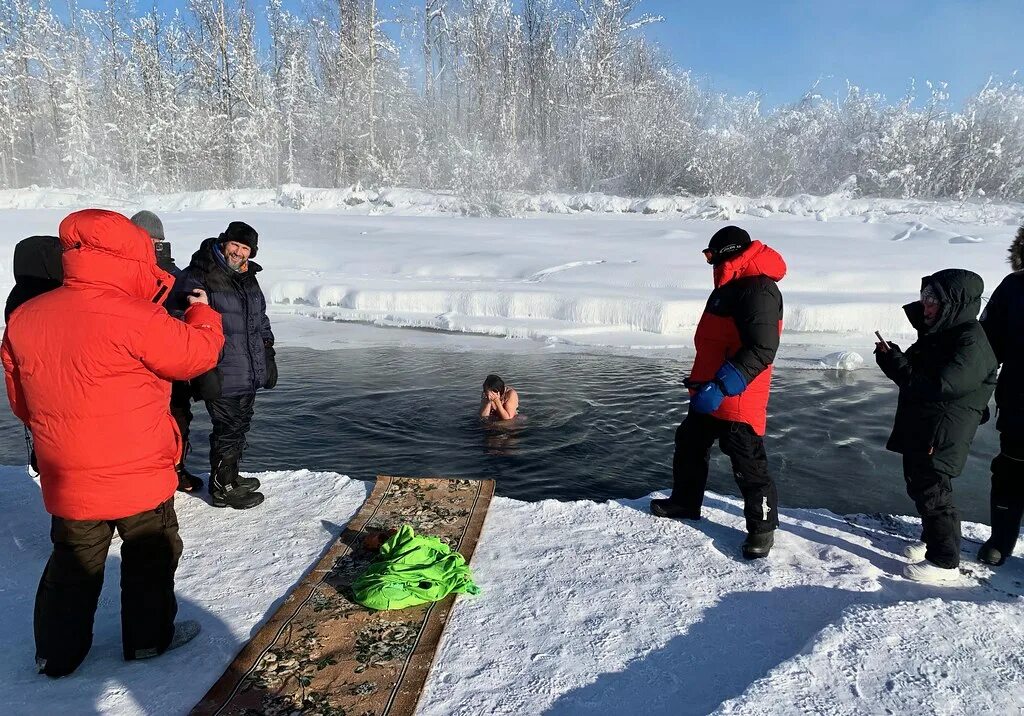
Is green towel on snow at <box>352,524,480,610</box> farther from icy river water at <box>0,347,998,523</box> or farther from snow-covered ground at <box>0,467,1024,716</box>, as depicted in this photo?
icy river water at <box>0,347,998,523</box>

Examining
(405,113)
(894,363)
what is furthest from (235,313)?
(405,113)

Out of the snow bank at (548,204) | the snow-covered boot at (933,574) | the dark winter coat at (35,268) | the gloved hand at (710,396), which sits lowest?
the snow-covered boot at (933,574)

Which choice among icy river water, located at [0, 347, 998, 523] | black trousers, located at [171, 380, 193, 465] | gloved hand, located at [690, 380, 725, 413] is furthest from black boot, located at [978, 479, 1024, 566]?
black trousers, located at [171, 380, 193, 465]

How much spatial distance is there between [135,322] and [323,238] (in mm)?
14307

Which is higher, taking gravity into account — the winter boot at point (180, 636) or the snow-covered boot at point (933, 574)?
the snow-covered boot at point (933, 574)

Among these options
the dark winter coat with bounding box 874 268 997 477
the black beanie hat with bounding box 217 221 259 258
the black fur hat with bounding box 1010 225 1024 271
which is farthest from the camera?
the black beanie hat with bounding box 217 221 259 258

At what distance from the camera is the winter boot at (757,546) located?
11.3 ft

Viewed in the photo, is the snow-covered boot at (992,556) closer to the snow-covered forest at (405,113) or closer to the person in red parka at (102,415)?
the person in red parka at (102,415)

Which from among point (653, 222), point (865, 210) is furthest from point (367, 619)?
point (865, 210)

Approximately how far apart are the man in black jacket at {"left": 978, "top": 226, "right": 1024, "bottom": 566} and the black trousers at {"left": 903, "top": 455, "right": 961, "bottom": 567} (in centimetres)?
30

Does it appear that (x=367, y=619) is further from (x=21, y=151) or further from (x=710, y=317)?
(x=21, y=151)

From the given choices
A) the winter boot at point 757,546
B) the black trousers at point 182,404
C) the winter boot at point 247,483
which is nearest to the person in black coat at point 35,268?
the black trousers at point 182,404

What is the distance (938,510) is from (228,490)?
3943 millimetres

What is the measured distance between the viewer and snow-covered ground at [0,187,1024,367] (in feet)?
32.2
